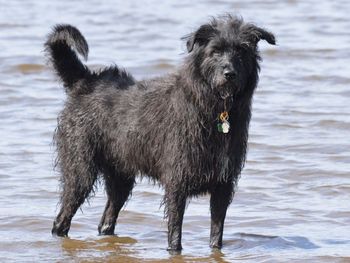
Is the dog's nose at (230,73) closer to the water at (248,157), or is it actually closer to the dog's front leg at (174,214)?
the dog's front leg at (174,214)

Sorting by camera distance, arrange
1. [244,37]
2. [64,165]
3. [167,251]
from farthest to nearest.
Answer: [64,165] < [167,251] < [244,37]

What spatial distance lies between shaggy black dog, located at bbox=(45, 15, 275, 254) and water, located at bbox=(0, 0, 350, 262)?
40cm

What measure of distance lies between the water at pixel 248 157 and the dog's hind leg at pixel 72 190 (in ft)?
0.52

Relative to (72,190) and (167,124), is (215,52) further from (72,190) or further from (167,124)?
(72,190)

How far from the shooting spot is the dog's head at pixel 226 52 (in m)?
7.64

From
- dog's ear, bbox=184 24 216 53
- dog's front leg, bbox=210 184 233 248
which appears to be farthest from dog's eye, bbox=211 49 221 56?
dog's front leg, bbox=210 184 233 248

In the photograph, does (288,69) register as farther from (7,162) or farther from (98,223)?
(98,223)

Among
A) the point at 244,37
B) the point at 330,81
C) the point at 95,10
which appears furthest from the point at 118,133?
the point at 95,10

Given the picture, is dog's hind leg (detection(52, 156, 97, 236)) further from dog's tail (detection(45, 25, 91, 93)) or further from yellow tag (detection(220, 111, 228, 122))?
yellow tag (detection(220, 111, 228, 122))

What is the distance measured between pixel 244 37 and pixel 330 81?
7286 mm

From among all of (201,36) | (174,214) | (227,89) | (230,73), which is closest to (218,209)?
(174,214)

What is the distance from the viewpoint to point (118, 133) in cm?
854

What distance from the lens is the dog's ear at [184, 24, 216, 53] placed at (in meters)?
7.73

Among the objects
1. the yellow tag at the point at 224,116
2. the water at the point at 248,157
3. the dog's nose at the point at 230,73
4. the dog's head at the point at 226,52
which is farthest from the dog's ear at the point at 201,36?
the water at the point at 248,157
